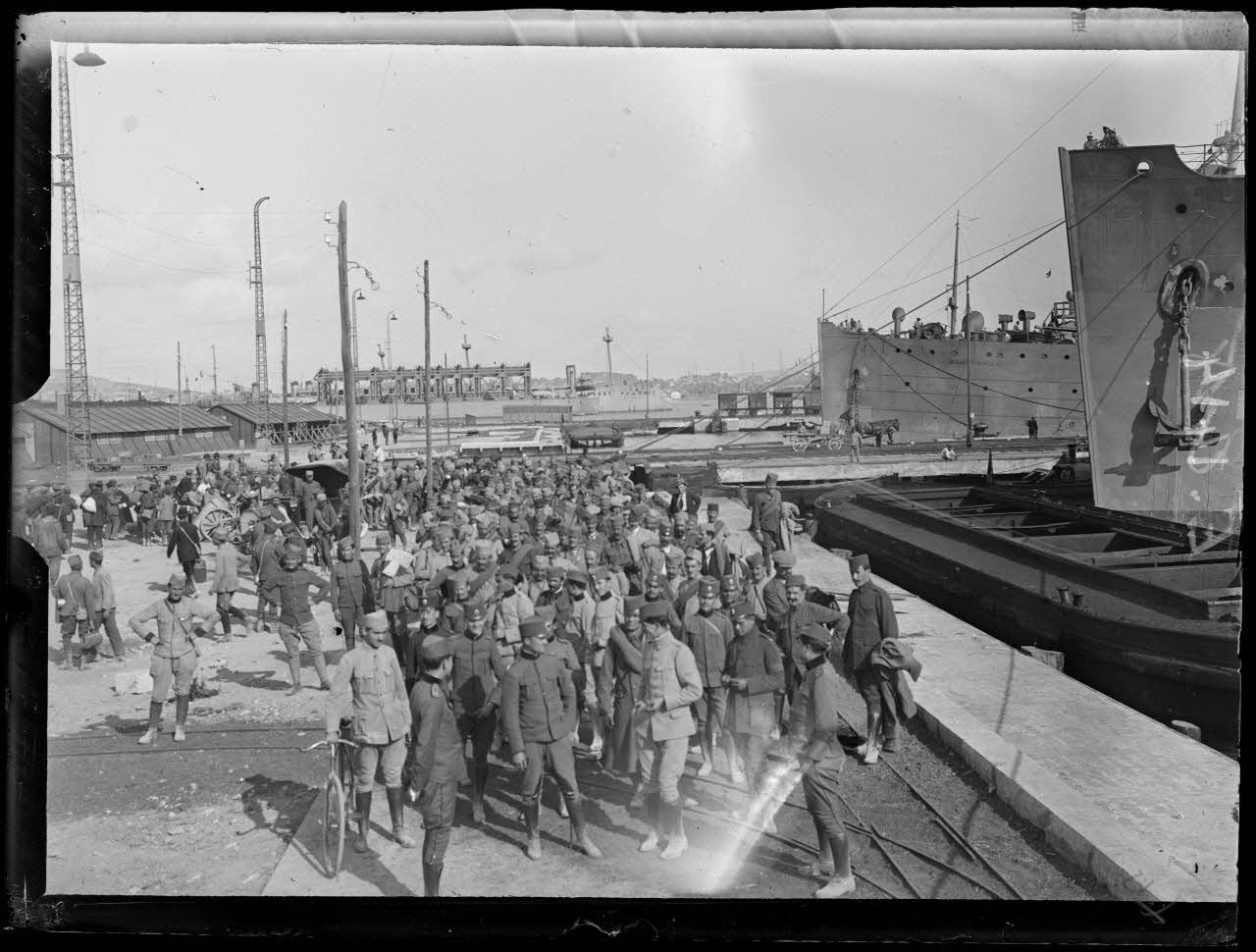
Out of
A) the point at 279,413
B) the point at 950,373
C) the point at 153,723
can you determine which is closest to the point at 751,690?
the point at 153,723

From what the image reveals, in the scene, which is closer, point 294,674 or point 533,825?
point 533,825

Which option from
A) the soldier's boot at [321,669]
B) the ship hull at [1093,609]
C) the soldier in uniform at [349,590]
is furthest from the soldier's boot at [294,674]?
the ship hull at [1093,609]

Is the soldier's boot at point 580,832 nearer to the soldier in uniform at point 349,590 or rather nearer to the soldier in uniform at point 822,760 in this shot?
the soldier in uniform at point 822,760

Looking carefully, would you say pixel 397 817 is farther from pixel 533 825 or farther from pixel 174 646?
pixel 174 646

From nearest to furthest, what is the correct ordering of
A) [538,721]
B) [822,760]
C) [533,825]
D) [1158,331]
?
[822,760]
[538,721]
[533,825]
[1158,331]

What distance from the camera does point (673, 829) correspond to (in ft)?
18.4

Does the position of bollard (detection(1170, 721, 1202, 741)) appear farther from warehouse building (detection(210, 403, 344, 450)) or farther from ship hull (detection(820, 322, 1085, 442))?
warehouse building (detection(210, 403, 344, 450))

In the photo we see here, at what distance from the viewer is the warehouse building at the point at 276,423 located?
26172mm

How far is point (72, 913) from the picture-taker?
202 inches

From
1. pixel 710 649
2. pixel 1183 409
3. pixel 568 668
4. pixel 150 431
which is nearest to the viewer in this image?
pixel 568 668

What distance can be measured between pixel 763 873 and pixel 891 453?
25201 mm

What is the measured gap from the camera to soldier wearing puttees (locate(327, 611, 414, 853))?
5531mm

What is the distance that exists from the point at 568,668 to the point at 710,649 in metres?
1.17

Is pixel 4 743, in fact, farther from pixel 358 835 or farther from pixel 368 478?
pixel 368 478
